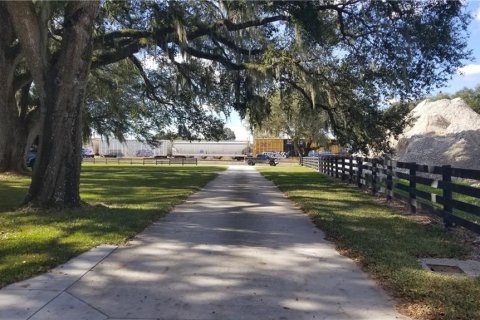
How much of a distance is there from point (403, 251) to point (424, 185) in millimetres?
8336

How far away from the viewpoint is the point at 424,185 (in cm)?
1514

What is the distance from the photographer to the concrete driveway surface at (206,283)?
4828 millimetres

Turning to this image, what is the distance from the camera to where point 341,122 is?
2216 centimetres

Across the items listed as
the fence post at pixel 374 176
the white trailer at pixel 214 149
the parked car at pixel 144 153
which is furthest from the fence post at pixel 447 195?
the parked car at pixel 144 153

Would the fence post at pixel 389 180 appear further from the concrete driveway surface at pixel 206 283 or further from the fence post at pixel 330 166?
the fence post at pixel 330 166

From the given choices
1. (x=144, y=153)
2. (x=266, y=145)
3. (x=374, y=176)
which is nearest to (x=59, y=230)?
(x=374, y=176)

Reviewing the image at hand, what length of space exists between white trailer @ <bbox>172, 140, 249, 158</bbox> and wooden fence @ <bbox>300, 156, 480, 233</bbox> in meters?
47.9

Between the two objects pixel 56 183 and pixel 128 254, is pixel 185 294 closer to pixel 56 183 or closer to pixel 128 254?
pixel 128 254

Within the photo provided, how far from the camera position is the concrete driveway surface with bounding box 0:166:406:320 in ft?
15.8

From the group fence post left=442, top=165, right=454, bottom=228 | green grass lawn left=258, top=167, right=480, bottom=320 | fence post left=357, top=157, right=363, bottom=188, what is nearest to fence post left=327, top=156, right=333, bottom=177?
fence post left=357, top=157, right=363, bottom=188

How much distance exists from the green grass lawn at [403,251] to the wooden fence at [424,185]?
0.47 m

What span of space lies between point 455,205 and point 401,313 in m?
4.76

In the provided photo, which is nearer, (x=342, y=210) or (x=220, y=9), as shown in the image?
(x=342, y=210)

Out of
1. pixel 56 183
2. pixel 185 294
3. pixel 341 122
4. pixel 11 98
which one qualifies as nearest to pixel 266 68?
pixel 341 122
